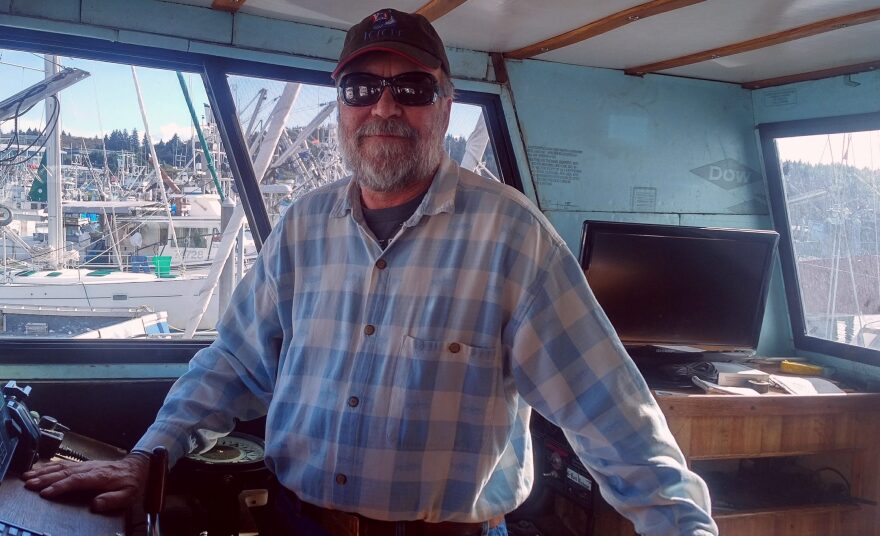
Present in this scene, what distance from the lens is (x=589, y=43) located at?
2869mm

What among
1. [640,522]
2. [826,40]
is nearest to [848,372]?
[826,40]

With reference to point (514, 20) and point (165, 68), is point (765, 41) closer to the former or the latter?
point (514, 20)

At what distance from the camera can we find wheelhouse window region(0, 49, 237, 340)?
251 centimetres

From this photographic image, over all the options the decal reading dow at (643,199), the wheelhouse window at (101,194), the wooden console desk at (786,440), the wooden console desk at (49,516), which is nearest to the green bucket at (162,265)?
the wheelhouse window at (101,194)

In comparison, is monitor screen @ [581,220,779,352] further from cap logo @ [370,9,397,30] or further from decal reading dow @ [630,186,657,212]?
cap logo @ [370,9,397,30]

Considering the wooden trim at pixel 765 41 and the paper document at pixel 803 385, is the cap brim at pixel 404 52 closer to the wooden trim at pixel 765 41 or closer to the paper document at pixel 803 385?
the wooden trim at pixel 765 41

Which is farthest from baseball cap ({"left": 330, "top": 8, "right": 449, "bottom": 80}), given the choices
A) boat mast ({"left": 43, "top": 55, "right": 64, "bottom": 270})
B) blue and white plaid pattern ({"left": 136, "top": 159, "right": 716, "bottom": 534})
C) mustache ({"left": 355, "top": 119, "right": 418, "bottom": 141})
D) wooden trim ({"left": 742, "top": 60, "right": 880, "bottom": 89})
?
wooden trim ({"left": 742, "top": 60, "right": 880, "bottom": 89})

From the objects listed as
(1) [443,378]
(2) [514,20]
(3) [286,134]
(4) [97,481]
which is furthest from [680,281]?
(4) [97,481]

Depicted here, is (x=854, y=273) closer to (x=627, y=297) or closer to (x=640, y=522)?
(x=627, y=297)

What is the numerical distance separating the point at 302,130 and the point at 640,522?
2215 mm

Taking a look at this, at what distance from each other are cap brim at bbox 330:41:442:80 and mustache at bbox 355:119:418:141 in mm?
135

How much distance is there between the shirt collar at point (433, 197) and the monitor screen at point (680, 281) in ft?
4.71

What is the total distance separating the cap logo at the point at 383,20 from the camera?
1572mm

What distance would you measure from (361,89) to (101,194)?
4.83ft
